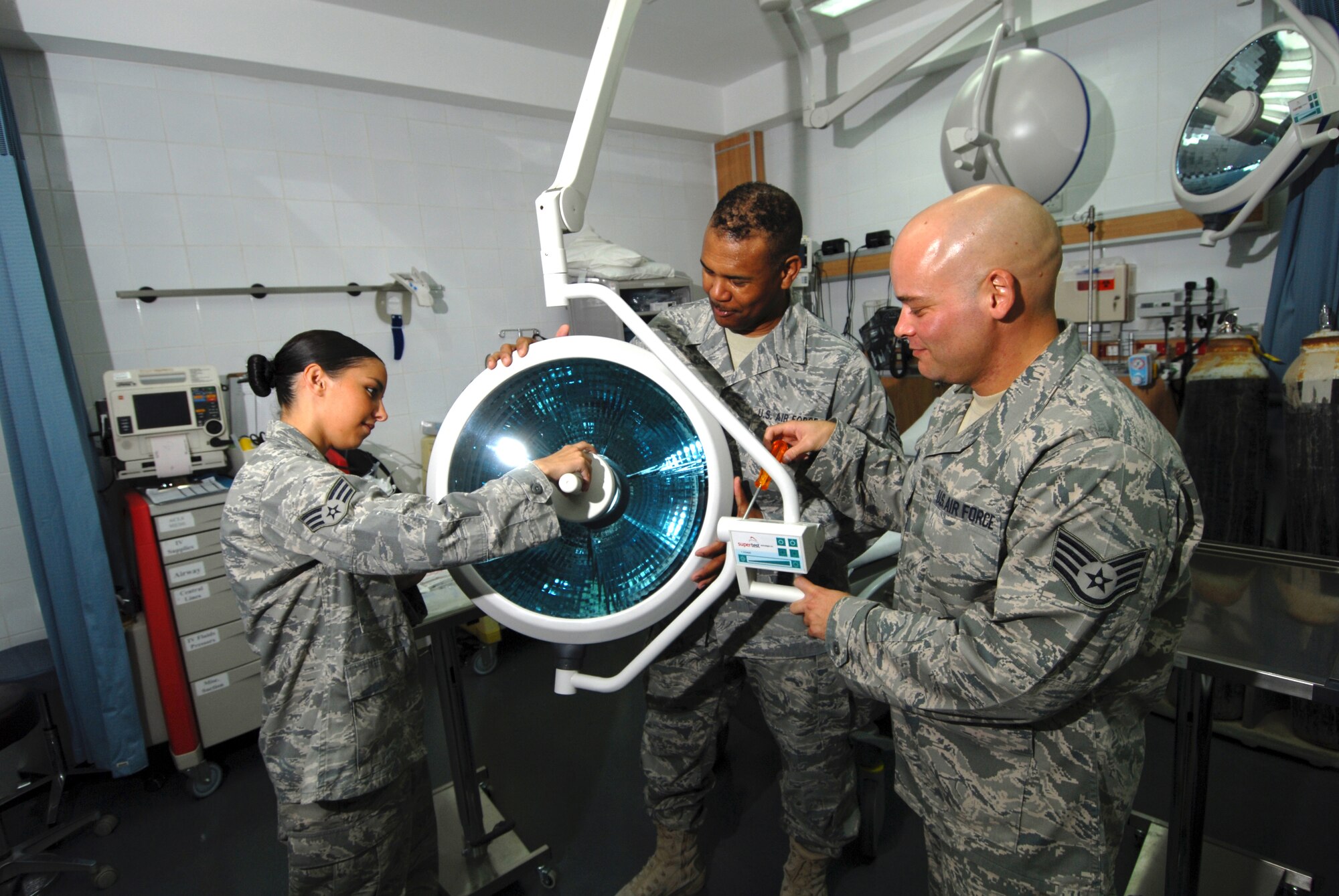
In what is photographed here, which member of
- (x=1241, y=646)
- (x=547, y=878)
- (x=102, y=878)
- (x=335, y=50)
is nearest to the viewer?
(x=1241, y=646)

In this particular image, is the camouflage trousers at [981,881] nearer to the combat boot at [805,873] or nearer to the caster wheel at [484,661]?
the combat boot at [805,873]

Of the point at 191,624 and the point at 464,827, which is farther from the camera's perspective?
the point at 191,624

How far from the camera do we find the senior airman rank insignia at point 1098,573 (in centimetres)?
88

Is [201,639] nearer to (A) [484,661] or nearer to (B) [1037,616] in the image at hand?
(A) [484,661]

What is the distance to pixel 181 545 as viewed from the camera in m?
2.55

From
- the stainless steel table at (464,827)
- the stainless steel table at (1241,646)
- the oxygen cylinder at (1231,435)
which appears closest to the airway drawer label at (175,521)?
the stainless steel table at (464,827)

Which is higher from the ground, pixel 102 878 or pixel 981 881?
pixel 981 881

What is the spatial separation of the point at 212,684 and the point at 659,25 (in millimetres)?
3538

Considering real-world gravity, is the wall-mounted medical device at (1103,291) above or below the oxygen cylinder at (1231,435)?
above

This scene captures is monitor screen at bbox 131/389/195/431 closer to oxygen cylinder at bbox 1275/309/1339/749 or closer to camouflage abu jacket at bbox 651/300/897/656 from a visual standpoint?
camouflage abu jacket at bbox 651/300/897/656

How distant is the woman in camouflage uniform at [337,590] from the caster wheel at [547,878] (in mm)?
666

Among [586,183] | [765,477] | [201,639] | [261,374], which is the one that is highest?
[586,183]

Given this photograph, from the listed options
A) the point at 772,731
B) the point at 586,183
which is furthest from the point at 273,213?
the point at 772,731

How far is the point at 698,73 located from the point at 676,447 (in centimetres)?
373
